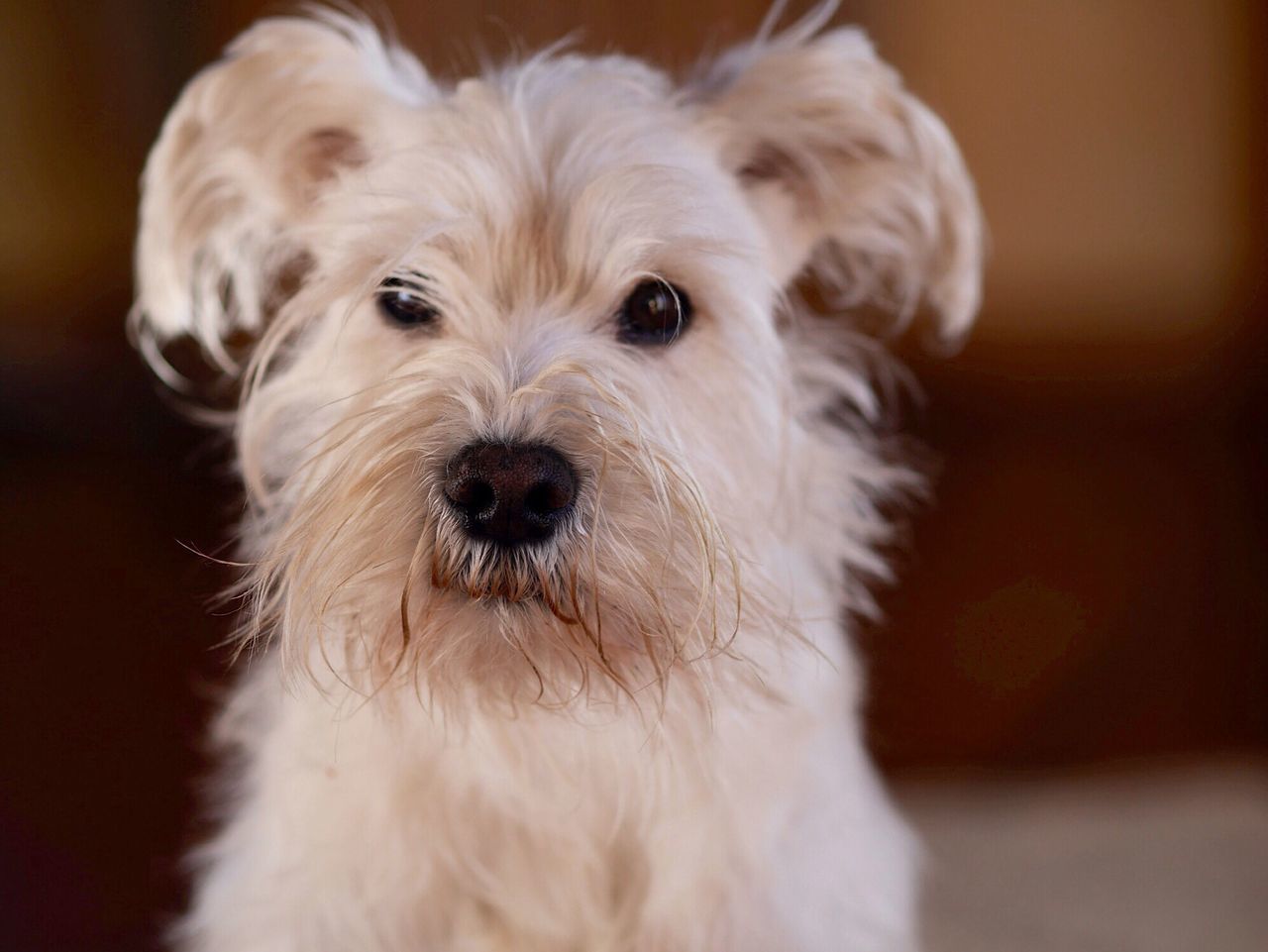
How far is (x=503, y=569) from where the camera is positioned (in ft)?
2.70

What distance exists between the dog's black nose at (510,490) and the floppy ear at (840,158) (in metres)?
0.41

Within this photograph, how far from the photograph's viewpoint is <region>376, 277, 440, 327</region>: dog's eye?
99 cm

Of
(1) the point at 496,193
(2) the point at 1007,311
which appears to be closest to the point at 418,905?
(1) the point at 496,193

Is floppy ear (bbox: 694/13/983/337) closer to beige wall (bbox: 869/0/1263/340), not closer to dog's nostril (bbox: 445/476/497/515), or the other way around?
dog's nostril (bbox: 445/476/497/515)

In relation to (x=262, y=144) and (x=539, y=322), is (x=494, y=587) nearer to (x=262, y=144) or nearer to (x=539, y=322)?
(x=539, y=322)

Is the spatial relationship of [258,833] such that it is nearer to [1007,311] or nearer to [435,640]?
[435,640]

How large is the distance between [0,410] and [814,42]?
2.74 meters

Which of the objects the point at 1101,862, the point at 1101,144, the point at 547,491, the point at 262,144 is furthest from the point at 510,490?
the point at 1101,144

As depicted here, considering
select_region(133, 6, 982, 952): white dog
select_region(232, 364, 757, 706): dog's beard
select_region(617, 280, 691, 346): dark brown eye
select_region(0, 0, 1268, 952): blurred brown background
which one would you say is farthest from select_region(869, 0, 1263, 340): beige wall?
select_region(232, 364, 757, 706): dog's beard

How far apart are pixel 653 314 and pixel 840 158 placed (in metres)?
0.29

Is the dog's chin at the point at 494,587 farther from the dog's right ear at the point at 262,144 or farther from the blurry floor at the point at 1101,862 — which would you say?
the blurry floor at the point at 1101,862

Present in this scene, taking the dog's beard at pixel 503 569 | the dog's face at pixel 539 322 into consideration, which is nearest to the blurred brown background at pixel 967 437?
the dog's face at pixel 539 322

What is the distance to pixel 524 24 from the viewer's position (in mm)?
1832

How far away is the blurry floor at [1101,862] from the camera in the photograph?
1.54 m
